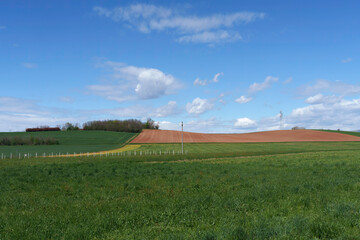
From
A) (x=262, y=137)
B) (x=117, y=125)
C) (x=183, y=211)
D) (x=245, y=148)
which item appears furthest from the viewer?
(x=117, y=125)

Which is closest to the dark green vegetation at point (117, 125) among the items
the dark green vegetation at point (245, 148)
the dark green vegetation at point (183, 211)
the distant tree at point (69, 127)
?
the distant tree at point (69, 127)

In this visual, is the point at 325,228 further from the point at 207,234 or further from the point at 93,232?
the point at 93,232

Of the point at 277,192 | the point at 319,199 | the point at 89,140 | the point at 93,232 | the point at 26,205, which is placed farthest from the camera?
the point at 89,140

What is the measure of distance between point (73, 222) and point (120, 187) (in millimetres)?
5935

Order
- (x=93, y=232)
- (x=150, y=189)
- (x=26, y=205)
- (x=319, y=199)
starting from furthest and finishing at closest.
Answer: (x=150, y=189) → (x=26, y=205) → (x=319, y=199) → (x=93, y=232)

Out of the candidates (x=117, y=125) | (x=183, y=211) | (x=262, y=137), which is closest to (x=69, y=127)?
(x=117, y=125)

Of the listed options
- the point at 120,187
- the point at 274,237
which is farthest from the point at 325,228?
the point at 120,187

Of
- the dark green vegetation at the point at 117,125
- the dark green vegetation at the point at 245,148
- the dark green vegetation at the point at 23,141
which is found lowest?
the dark green vegetation at the point at 245,148

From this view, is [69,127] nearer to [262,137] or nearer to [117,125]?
[117,125]

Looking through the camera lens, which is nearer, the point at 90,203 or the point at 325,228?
the point at 325,228

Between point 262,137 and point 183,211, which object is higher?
point 262,137

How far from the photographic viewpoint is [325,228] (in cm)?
765

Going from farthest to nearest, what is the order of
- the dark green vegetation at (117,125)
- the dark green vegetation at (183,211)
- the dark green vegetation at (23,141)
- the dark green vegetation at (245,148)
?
the dark green vegetation at (117,125), the dark green vegetation at (23,141), the dark green vegetation at (245,148), the dark green vegetation at (183,211)

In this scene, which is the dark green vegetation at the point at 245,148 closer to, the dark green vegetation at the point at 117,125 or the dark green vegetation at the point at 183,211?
the dark green vegetation at the point at 183,211
